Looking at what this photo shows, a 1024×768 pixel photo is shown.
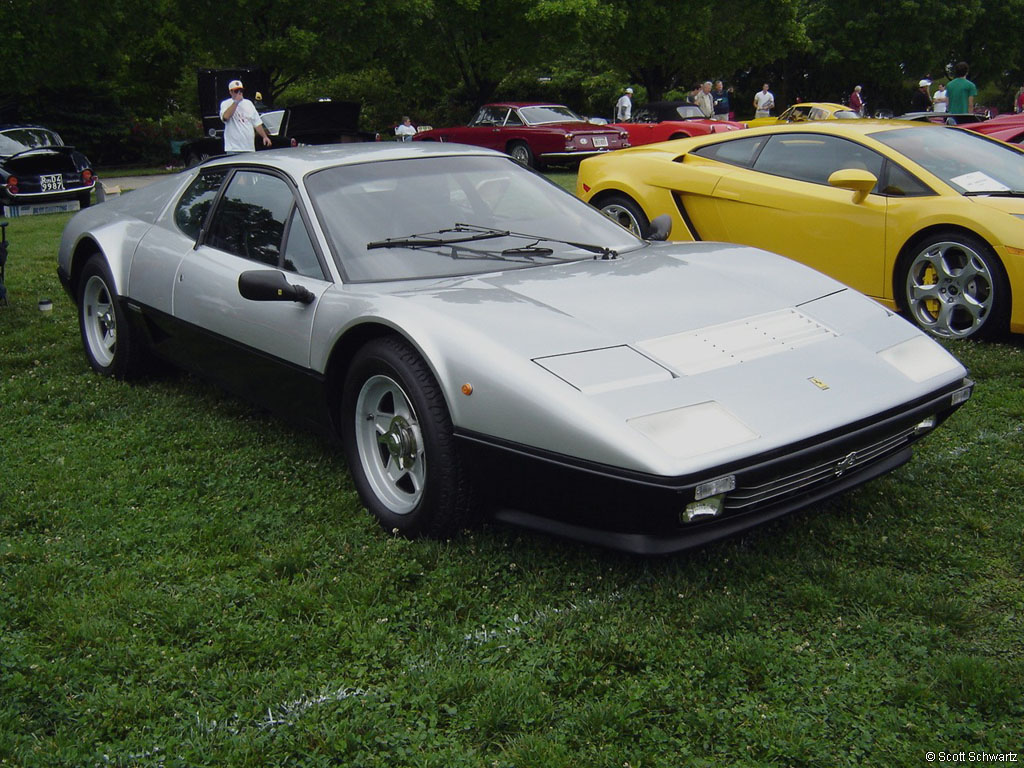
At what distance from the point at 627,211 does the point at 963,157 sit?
7.11ft

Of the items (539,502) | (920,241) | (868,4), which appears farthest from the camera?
(868,4)

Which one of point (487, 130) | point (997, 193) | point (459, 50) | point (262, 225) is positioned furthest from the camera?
point (459, 50)

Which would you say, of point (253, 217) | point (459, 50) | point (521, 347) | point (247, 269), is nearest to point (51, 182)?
point (253, 217)

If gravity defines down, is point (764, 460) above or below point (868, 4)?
below

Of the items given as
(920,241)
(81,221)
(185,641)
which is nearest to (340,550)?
(185,641)

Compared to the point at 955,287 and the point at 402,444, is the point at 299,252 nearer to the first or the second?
the point at 402,444

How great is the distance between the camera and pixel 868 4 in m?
41.5

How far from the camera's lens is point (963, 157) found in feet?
19.7

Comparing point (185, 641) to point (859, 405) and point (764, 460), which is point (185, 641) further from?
point (859, 405)

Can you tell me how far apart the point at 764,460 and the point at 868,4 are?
1737 inches

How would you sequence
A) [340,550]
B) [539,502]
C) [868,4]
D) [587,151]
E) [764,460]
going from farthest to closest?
[868,4], [587,151], [340,550], [539,502], [764,460]

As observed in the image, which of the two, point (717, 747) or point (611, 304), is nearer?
point (717, 747)

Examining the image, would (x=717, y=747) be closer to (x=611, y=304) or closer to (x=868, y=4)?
(x=611, y=304)

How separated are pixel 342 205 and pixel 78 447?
1622 millimetres
